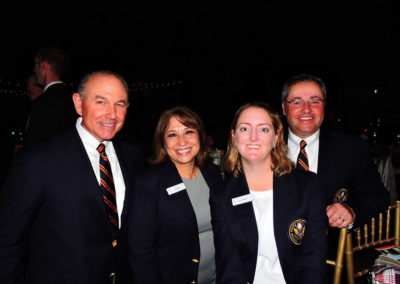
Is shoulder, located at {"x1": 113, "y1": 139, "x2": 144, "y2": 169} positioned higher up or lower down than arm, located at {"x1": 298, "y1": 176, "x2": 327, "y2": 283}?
higher up

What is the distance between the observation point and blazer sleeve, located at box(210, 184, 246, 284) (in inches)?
67.2

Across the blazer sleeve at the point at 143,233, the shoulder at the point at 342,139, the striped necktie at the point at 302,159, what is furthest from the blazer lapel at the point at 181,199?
the shoulder at the point at 342,139

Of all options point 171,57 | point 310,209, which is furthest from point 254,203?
point 171,57

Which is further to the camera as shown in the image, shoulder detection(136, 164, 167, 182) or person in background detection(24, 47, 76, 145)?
person in background detection(24, 47, 76, 145)

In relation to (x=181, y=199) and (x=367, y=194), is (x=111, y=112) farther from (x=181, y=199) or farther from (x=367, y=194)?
(x=367, y=194)

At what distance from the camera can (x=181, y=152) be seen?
2.08 metres

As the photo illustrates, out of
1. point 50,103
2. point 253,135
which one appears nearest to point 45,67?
point 50,103

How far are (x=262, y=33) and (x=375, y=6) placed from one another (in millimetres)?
2599

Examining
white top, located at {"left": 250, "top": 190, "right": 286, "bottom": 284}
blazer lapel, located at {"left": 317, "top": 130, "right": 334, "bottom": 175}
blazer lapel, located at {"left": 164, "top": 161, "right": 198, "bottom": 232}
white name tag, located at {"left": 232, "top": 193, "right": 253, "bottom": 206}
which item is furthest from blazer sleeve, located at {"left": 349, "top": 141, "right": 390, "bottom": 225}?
blazer lapel, located at {"left": 164, "top": 161, "right": 198, "bottom": 232}

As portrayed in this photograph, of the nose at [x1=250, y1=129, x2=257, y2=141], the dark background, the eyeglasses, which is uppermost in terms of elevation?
the dark background

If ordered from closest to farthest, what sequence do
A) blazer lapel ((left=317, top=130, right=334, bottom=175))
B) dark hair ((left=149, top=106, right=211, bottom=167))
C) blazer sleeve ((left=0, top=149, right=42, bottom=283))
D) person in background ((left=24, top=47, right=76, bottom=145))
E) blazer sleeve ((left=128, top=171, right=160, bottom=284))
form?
blazer sleeve ((left=0, top=149, right=42, bottom=283)), blazer sleeve ((left=128, top=171, right=160, bottom=284)), blazer lapel ((left=317, top=130, right=334, bottom=175)), dark hair ((left=149, top=106, right=211, bottom=167)), person in background ((left=24, top=47, right=76, bottom=145))

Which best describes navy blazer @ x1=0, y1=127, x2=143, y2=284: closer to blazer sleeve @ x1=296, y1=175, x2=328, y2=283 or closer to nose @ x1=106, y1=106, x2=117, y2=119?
nose @ x1=106, y1=106, x2=117, y2=119

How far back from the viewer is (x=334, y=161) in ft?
6.72

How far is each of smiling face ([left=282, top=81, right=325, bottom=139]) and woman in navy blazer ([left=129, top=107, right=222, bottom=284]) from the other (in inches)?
31.3
